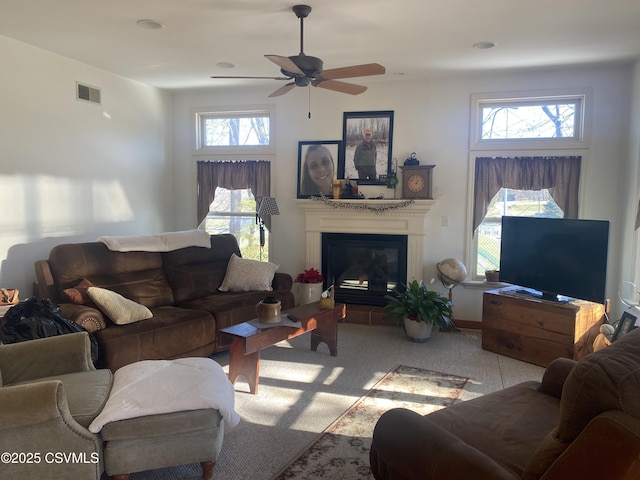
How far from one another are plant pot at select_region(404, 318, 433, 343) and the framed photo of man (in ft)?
5.53

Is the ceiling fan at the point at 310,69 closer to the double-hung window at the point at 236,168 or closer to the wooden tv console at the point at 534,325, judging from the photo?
the wooden tv console at the point at 534,325

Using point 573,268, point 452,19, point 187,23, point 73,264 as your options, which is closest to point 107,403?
point 73,264

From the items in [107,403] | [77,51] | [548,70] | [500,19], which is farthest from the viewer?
[548,70]

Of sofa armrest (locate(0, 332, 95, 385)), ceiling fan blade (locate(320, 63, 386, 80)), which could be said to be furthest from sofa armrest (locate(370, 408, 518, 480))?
ceiling fan blade (locate(320, 63, 386, 80))

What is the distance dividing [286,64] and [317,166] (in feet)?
8.42

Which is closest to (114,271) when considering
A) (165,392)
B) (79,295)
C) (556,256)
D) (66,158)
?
(79,295)

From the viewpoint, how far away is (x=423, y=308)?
4.50 metres

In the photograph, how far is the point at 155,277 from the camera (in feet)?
14.4

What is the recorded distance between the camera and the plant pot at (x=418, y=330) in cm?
455

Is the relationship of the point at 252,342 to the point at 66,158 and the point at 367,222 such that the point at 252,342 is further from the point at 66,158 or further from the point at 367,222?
the point at 66,158

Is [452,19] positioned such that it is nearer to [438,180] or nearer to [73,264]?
[438,180]

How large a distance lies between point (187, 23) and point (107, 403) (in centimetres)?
279
